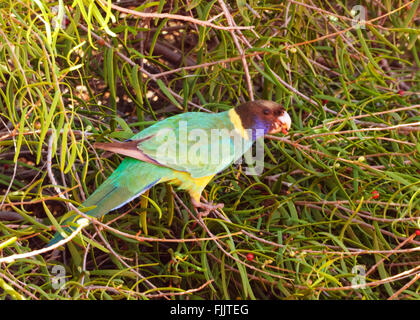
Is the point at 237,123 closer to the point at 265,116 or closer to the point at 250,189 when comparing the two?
the point at 265,116

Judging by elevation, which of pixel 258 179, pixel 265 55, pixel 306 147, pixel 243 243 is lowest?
pixel 243 243

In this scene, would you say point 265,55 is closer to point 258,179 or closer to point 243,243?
point 258,179

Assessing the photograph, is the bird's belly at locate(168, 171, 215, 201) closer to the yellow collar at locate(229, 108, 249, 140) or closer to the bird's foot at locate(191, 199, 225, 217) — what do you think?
the bird's foot at locate(191, 199, 225, 217)

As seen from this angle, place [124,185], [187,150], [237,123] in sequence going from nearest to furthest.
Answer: [124,185], [187,150], [237,123]

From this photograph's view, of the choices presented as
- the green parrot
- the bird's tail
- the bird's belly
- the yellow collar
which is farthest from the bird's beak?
the bird's tail

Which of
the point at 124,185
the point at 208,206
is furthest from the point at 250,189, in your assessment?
the point at 124,185

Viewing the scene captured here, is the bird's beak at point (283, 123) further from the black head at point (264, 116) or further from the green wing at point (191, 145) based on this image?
the green wing at point (191, 145)

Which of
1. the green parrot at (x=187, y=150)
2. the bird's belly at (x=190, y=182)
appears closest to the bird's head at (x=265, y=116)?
the green parrot at (x=187, y=150)

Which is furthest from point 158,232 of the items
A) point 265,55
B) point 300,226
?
point 265,55
